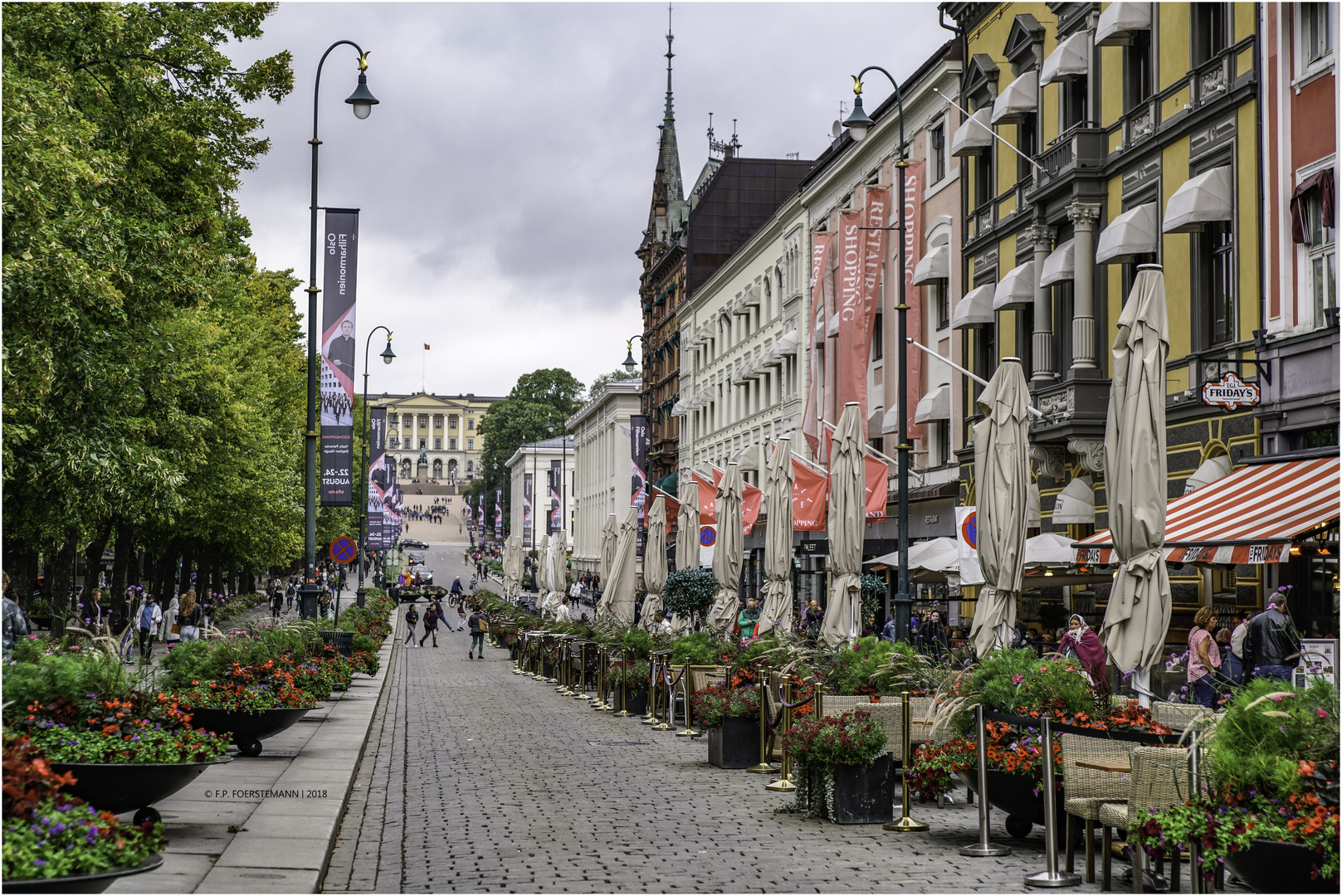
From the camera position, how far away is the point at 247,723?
14016 mm

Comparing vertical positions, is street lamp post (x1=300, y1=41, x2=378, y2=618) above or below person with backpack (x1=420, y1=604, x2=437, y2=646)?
above

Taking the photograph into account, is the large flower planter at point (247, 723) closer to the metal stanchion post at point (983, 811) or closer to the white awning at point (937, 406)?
the metal stanchion post at point (983, 811)

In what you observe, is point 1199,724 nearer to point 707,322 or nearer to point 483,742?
point 483,742

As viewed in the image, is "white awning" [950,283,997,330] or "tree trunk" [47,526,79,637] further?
"white awning" [950,283,997,330]

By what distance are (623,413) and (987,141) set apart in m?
73.8

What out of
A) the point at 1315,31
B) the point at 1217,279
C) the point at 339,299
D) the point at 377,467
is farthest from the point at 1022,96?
the point at 377,467

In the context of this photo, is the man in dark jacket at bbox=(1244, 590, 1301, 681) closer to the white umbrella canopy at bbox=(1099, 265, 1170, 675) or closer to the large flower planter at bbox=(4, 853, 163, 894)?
the white umbrella canopy at bbox=(1099, 265, 1170, 675)

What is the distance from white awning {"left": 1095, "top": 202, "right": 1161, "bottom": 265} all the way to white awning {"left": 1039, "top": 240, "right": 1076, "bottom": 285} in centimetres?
264

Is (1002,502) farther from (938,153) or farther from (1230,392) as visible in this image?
(938,153)

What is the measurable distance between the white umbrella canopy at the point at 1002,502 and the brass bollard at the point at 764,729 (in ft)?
7.38

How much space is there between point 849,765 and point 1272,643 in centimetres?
728

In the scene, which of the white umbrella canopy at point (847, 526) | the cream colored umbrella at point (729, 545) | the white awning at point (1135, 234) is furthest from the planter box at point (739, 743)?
the white awning at point (1135, 234)

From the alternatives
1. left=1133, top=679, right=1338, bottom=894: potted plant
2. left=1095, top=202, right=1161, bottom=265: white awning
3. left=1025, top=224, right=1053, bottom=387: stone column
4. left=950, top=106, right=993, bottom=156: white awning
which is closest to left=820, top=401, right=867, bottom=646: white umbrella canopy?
left=1095, top=202, right=1161, bottom=265: white awning

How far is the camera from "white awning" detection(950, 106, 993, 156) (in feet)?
109
